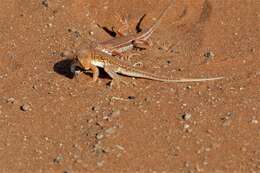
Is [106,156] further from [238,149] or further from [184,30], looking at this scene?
[184,30]

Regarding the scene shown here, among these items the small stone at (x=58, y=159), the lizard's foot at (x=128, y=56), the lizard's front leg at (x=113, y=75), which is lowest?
the small stone at (x=58, y=159)

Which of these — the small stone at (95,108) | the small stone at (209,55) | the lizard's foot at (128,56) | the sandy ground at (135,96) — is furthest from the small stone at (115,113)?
the small stone at (209,55)

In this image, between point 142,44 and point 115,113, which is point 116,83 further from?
point 142,44

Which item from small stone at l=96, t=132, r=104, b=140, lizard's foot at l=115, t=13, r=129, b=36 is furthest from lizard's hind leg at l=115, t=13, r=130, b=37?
small stone at l=96, t=132, r=104, b=140

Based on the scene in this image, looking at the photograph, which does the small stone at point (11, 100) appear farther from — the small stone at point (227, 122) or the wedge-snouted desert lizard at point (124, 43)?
the small stone at point (227, 122)

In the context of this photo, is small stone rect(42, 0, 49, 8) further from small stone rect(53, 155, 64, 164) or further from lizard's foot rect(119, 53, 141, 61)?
small stone rect(53, 155, 64, 164)

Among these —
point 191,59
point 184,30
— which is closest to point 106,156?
point 191,59
